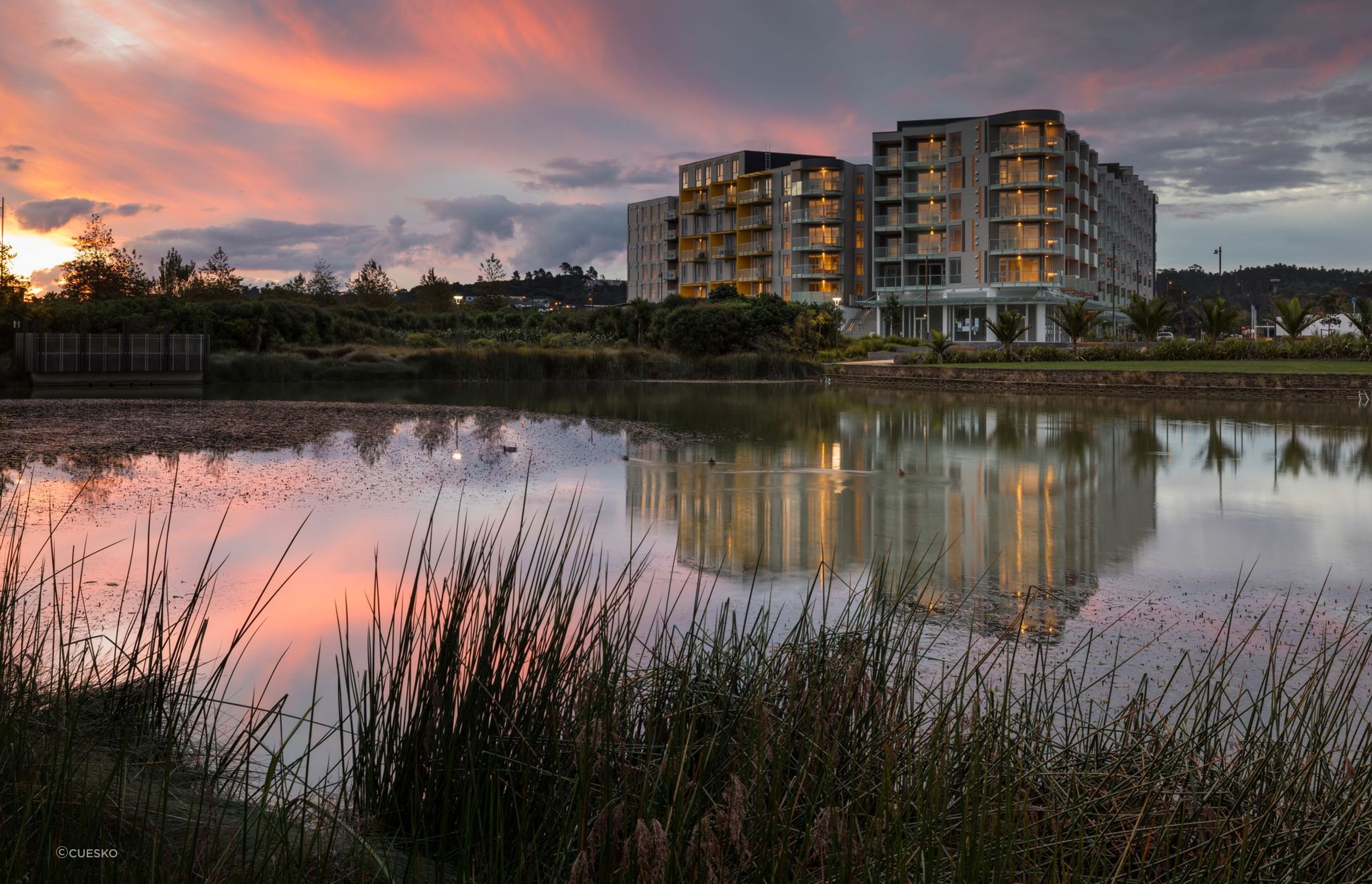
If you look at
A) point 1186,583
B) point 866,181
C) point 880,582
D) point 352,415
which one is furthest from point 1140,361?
point 866,181

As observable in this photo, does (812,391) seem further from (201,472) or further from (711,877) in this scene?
(711,877)

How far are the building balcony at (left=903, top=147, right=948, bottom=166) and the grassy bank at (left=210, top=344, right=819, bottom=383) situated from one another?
2878cm

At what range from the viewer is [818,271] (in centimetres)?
7100

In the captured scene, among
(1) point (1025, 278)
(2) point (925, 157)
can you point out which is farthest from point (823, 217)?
(1) point (1025, 278)

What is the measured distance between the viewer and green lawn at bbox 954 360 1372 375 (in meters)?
27.8

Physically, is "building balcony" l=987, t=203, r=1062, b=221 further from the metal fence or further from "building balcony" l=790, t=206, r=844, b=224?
the metal fence

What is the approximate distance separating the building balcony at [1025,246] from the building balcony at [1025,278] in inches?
42.1

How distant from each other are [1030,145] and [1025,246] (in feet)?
18.2

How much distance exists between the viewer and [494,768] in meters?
2.76

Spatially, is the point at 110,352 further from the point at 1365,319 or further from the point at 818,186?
the point at 818,186

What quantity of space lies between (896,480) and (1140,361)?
24.6 metres

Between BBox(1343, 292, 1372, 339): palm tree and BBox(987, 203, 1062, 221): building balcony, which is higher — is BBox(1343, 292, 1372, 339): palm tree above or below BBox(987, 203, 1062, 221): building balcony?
below

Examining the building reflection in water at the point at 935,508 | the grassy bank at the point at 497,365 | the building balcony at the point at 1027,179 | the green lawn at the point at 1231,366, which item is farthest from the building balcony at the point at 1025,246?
the building reflection in water at the point at 935,508

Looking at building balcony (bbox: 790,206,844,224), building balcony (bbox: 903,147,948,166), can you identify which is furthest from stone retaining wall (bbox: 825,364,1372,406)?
building balcony (bbox: 790,206,844,224)
